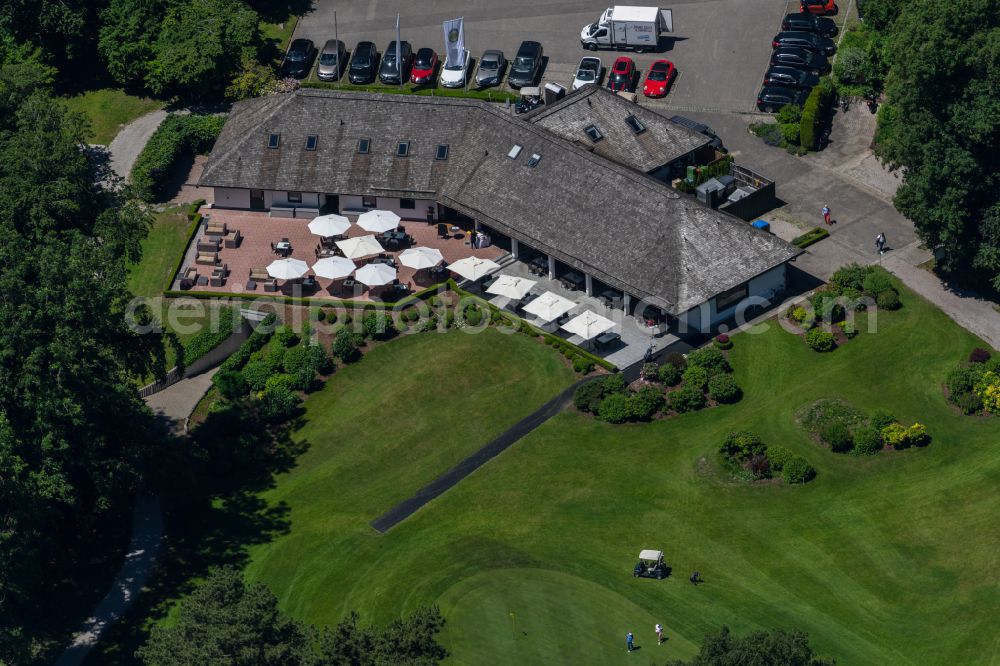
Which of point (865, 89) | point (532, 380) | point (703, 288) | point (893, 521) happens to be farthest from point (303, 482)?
point (865, 89)

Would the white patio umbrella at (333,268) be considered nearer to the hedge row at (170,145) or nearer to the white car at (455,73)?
the hedge row at (170,145)

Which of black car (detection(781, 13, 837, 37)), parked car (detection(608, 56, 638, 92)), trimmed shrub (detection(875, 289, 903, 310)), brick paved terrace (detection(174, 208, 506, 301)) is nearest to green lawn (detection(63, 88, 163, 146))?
brick paved terrace (detection(174, 208, 506, 301))

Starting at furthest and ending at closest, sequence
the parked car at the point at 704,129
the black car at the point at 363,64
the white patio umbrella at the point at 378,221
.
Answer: the black car at the point at 363,64, the parked car at the point at 704,129, the white patio umbrella at the point at 378,221

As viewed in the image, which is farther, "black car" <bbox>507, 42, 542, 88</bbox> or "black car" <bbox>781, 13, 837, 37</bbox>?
"black car" <bbox>781, 13, 837, 37</bbox>

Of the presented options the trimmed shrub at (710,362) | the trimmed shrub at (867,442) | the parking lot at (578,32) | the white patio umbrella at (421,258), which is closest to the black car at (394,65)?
the parking lot at (578,32)

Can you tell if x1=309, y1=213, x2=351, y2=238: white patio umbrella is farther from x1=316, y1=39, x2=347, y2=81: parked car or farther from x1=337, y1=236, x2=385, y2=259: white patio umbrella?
x1=316, y1=39, x2=347, y2=81: parked car

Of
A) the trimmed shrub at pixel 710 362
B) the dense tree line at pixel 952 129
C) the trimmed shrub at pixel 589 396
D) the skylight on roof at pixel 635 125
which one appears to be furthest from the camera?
the skylight on roof at pixel 635 125

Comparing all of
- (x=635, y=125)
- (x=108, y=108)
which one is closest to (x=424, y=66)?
(x=635, y=125)
